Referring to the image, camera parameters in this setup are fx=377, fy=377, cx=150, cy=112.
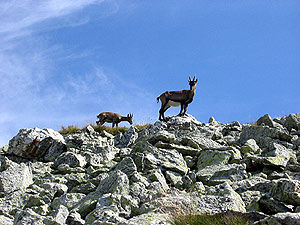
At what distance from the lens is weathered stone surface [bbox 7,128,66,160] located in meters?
13.9

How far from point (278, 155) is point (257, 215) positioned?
6.11 m

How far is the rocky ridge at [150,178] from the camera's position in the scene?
21.2 ft

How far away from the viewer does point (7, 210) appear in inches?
331

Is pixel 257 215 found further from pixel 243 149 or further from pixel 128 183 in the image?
pixel 243 149

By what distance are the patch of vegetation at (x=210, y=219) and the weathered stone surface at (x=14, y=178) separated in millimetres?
5402

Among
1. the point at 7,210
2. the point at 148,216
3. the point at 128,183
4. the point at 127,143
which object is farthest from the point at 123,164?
the point at 127,143

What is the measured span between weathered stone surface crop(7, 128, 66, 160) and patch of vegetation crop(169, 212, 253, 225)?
28.8 ft

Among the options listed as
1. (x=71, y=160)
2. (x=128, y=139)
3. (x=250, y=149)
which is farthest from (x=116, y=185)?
(x=128, y=139)

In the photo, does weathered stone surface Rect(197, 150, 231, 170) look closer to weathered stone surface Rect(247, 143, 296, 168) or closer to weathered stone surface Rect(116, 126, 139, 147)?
weathered stone surface Rect(247, 143, 296, 168)

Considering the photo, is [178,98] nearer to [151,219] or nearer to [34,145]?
[34,145]

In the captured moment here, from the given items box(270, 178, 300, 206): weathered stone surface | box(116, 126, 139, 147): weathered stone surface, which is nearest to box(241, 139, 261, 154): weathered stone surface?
box(116, 126, 139, 147): weathered stone surface

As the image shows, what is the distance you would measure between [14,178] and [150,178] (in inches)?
147

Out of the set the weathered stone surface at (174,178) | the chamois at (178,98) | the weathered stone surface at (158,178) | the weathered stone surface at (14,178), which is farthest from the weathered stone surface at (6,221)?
the chamois at (178,98)

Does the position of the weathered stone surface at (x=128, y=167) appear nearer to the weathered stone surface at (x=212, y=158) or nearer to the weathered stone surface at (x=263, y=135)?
the weathered stone surface at (x=212, y=158)
